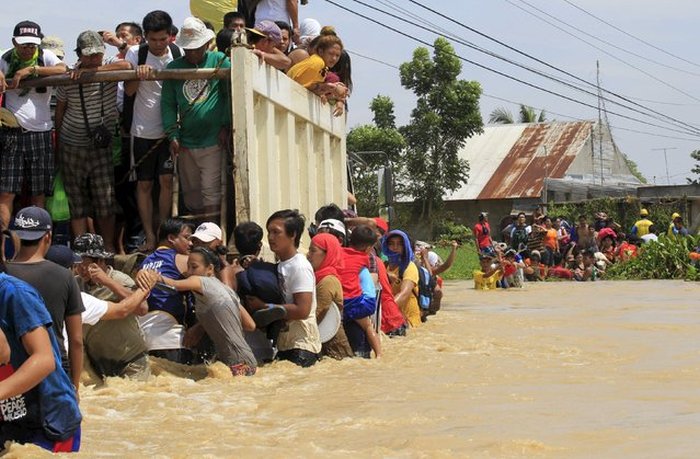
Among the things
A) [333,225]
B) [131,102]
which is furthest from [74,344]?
[333,225]

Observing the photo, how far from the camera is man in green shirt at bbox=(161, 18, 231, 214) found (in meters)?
9.49

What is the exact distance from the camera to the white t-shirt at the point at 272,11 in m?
12.5

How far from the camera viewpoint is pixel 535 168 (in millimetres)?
46469

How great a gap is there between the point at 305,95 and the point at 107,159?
2120mm

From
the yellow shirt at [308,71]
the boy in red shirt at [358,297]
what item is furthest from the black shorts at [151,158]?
the yellow shirt at [308,71]

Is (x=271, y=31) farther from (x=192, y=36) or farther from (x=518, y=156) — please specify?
(x=518, y=156)

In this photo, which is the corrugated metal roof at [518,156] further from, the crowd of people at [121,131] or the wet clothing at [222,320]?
the wet clothing at [222,320]

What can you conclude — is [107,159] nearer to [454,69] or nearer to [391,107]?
[454,69]

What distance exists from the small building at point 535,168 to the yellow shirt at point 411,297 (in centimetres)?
2943

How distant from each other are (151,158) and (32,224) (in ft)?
15.2

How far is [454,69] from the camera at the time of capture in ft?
139

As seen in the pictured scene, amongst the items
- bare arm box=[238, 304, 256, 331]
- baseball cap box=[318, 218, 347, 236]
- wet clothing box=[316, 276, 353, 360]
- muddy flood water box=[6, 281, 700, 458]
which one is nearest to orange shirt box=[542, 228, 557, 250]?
muddy flood water box=[6, 281, 700, 458]

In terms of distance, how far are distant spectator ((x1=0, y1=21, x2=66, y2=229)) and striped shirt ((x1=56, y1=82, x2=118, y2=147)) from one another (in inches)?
5.4

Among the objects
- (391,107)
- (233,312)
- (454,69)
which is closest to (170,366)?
(233,312)
